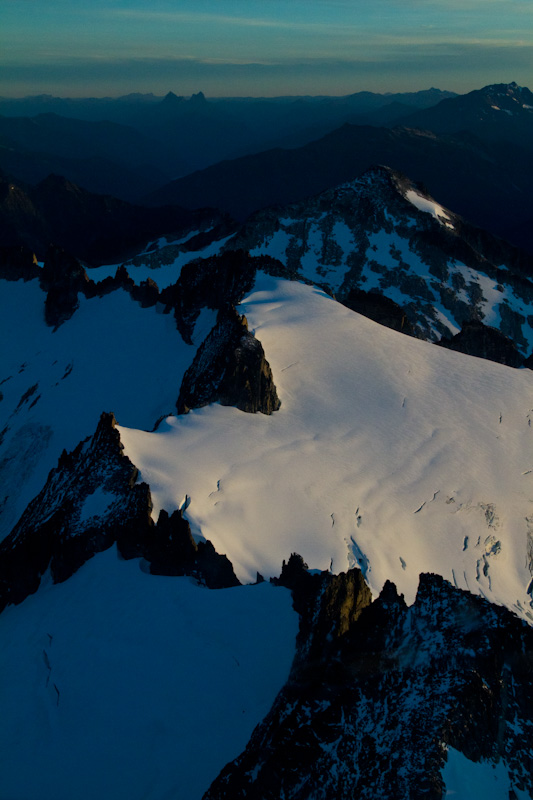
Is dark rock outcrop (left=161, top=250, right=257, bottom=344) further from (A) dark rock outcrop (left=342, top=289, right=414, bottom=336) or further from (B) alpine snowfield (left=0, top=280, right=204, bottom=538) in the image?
(A) dark rock outcrop (left=342, top=289, right=414, bottom=336)

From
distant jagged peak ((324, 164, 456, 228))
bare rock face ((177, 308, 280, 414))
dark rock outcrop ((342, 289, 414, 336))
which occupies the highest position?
distant jagged peak ((324, 164, 456, 228))

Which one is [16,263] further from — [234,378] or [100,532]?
[100,532]

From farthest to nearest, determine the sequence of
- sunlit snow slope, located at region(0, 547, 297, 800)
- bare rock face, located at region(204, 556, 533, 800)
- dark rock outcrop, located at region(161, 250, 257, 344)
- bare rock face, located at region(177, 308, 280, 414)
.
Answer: dark rock outcrop, located at region(161, 250, 257, 344), bare rock face, located at region(177, 308, 280, 414), sunlit snow slope, located at region(0, 547, 297, 800), bare rock face, located at region(204, 556, 533, 800)

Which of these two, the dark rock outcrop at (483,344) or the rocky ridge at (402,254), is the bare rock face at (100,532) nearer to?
the dark rock outcrop at (483,344)

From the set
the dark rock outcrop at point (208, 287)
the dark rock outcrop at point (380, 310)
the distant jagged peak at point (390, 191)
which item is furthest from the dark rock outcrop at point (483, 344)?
the distant jagged peak at point (390, 191)

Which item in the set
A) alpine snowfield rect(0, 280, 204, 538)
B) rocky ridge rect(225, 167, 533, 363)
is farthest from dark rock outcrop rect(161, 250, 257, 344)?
rocky ridge rect(225, 167, 533, 363)
